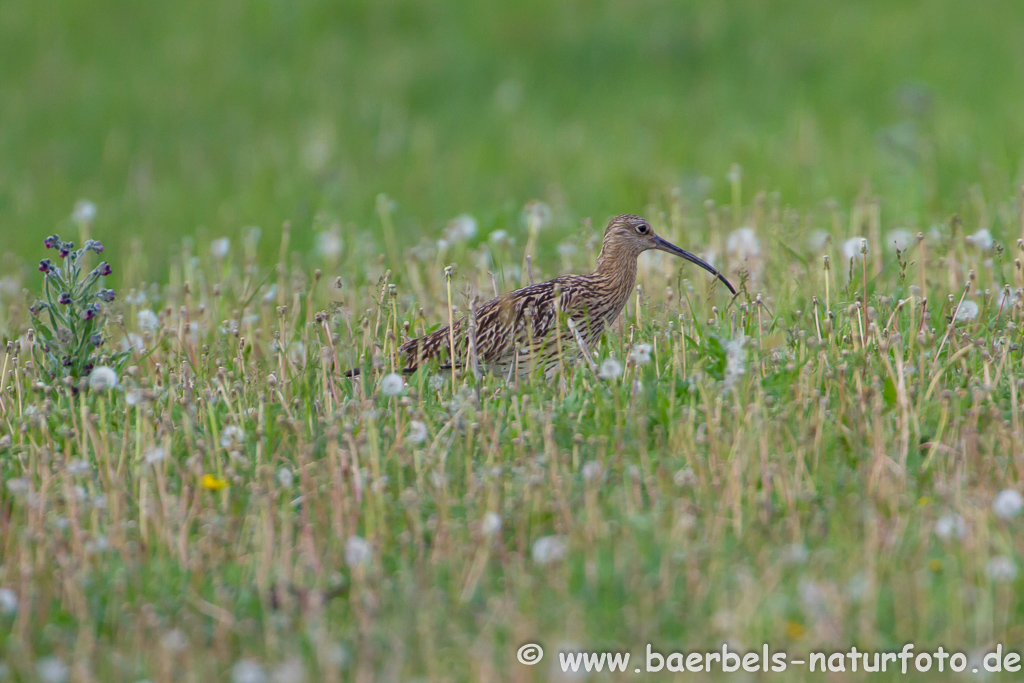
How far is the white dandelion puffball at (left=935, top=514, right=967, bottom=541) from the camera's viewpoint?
13.8 feet

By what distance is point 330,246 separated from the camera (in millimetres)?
9578

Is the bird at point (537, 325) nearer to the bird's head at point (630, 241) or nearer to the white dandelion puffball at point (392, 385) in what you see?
the bird's head at point (630, 241)

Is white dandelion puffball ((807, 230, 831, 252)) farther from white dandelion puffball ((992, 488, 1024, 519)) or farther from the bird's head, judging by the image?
white dandelion puffball ((992, 488, 1024, 519))

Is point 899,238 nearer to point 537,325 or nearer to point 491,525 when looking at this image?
point 537,325

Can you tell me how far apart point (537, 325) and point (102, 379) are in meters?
2.24

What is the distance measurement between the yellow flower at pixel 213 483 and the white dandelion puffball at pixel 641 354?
5.79 feet

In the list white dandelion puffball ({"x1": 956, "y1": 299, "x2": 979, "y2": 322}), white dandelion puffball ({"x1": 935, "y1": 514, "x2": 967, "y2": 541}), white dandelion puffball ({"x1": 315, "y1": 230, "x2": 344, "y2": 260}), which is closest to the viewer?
white dandelion puffball ({"x1": 935, "y1": 514, "x2": 967, "y2": 541})

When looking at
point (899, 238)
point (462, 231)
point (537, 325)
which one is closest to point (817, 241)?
point (899, 238)

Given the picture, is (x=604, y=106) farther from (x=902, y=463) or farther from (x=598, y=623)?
(x=598, y=623)

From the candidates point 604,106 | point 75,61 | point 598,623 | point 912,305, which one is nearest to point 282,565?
point 598,623

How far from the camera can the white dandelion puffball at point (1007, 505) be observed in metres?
4.25

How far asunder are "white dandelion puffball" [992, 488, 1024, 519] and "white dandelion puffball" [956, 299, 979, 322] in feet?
6.45

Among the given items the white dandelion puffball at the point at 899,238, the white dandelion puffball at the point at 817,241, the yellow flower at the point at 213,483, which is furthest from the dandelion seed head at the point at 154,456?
the white dandelion puffball at the point at 817,241

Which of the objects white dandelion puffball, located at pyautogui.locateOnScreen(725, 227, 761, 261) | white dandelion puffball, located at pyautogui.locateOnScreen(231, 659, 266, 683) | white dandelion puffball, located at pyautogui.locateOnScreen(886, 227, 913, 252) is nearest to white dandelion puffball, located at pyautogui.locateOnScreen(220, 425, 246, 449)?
white dandelion puffball, located at pyautogui.locateOnScreen(231, 659, 266, 683)
